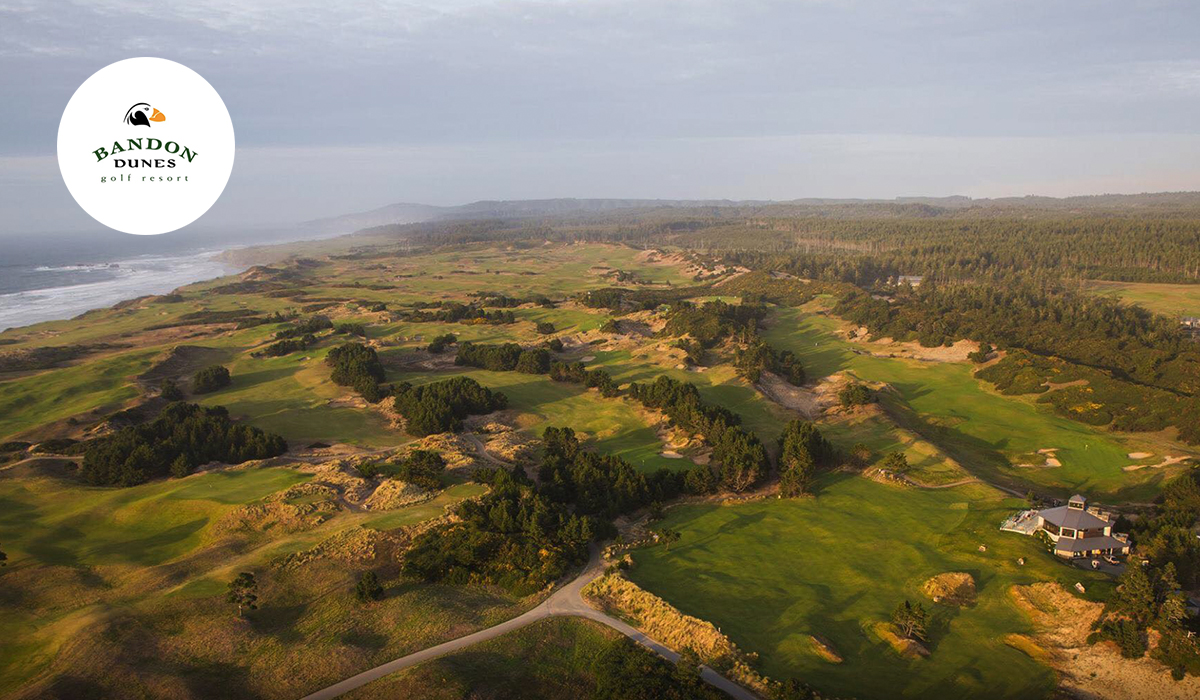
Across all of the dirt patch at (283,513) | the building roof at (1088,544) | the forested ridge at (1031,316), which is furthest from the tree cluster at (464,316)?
the building roof at (1088,544)

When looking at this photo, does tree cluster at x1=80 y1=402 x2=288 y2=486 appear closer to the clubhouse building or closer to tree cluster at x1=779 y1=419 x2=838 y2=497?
tree cluster at x1=779 y1=419 x2=838 y2=497

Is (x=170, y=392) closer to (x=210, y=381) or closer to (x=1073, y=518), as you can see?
(x=210, y=381)

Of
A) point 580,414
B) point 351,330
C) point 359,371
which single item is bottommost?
point 580,414

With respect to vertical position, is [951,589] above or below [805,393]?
above

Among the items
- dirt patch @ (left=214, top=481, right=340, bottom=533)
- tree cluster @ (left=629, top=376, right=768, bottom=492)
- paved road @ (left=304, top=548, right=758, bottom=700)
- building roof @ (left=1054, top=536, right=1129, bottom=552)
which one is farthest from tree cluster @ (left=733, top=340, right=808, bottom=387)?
dirt patch @ (left=214, top=481, right=340, bottom=533)

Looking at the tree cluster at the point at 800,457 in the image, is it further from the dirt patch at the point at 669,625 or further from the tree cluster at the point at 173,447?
the tree cluster at the point at 173,447

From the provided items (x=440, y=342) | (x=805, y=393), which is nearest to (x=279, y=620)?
(x=805, y=393)

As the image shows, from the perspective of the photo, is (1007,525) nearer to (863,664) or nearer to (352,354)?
(863,664)

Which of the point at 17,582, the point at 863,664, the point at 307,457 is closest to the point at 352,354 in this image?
the point at 307,457
